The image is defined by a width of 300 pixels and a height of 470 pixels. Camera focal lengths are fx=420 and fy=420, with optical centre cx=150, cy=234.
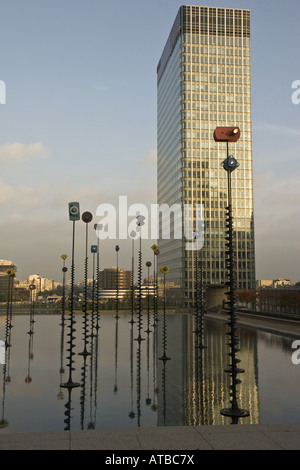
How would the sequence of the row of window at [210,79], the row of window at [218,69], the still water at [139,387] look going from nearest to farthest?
the still water at [139,387] → the row of window at [210,79] → the row of window at [218,69]

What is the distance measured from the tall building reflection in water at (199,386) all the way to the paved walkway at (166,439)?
294cm

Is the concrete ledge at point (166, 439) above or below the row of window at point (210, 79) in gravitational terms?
below

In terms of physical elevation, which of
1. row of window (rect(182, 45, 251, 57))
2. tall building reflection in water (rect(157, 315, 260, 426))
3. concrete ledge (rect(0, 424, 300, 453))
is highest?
row of window (rect(182, 45, 251, 57))

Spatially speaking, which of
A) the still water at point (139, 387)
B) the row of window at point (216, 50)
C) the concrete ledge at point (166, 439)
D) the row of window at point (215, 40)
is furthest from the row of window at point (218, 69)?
the concrete ledge at point (166, 439)

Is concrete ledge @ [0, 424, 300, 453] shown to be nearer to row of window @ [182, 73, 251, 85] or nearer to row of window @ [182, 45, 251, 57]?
row of window @ [182, 73, 251, 85]

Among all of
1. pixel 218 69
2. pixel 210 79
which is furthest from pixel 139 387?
pixel 218 69

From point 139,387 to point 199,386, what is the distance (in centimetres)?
307

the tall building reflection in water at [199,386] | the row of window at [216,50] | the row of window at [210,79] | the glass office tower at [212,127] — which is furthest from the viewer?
the row of window at [216,50]

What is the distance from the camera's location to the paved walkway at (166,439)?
1108cm

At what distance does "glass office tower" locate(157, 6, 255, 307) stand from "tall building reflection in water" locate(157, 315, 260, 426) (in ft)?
344

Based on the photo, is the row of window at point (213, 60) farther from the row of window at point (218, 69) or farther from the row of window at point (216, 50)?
the row of window at point (216, 50)

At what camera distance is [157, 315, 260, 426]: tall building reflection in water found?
53.0 ft

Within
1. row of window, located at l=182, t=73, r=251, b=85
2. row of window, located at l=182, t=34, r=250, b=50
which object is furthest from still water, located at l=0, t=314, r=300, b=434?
row of window, located at l=182, t=34, r=250, b=50

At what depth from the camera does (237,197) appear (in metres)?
142
